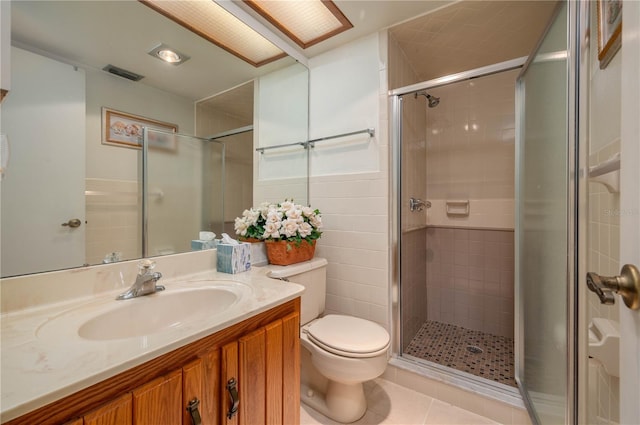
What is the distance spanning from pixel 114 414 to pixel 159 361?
11cm

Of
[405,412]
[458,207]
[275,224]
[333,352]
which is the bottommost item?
[405,412]

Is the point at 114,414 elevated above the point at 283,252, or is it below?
below

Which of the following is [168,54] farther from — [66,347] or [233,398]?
[233,398]

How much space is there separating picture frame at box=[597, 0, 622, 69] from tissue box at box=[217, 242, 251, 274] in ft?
4.70

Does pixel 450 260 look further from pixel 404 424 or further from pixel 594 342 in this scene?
pixel 594 342

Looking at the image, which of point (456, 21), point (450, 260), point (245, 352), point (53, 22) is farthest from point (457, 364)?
point (53, 22)

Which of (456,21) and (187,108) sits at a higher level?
(456,21)

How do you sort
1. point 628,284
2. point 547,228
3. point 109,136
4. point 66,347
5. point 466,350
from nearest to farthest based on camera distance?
point 628,284
point 66,347
point 109,136
point 547,228
point 466,350

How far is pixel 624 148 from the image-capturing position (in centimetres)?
49

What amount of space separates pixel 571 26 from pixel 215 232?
1677mm

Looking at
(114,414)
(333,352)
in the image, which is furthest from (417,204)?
(114,414)

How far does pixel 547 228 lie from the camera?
1124 millimetres

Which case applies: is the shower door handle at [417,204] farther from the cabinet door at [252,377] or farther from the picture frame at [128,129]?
the picture frame at [128,129]

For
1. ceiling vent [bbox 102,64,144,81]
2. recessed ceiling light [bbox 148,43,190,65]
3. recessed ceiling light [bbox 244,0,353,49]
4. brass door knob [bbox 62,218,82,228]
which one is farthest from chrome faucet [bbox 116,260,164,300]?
recessed ceiling light [bbox 244,0,353,49]
